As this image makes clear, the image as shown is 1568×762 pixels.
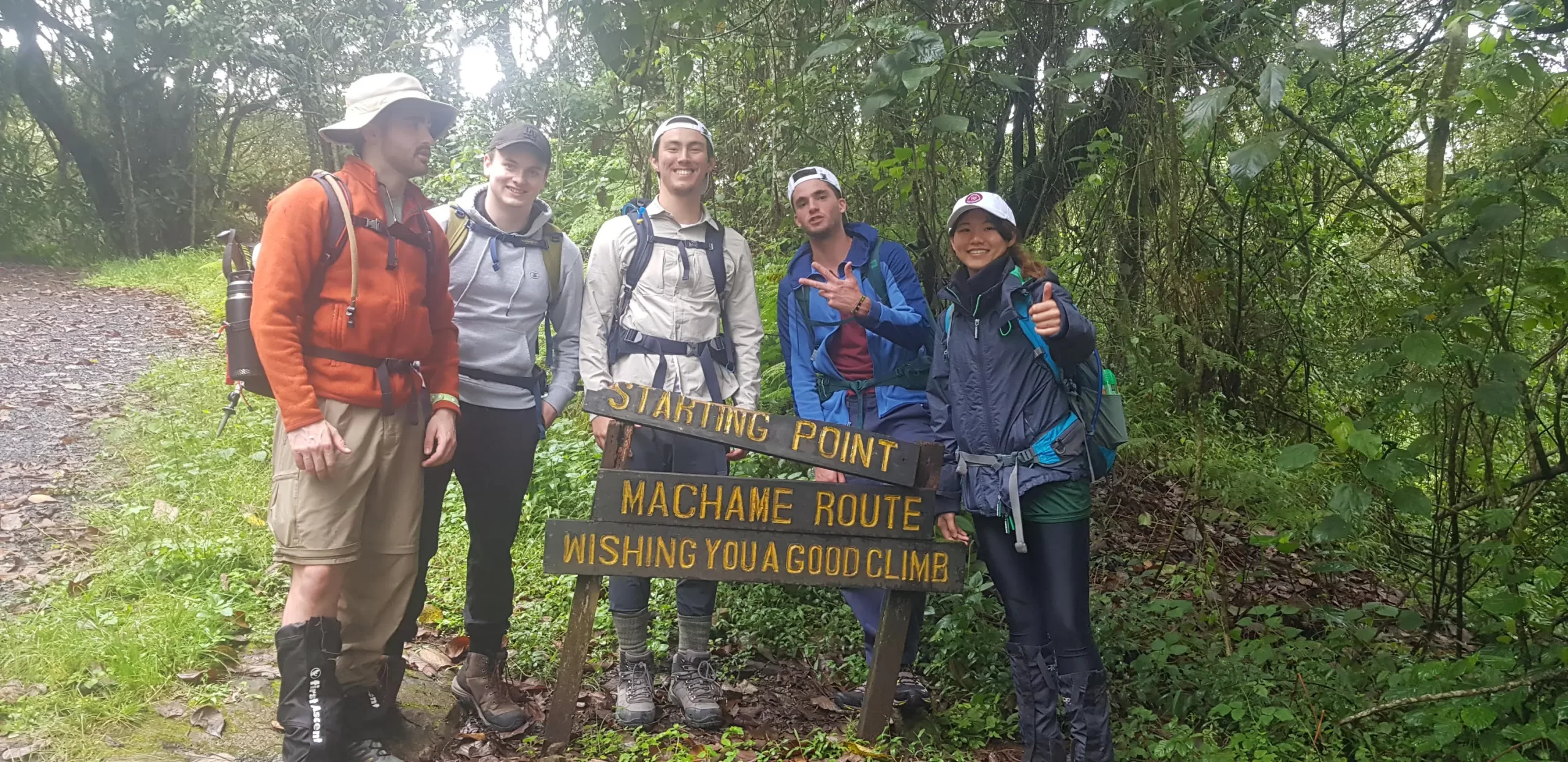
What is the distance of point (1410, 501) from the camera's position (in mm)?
3287

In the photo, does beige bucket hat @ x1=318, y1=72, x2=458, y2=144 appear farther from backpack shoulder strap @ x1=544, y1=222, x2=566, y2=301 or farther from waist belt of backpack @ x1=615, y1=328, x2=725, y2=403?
waist belt of backpack @ x1=615, y1=328, x2=725, y2=403

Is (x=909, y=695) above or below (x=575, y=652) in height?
below

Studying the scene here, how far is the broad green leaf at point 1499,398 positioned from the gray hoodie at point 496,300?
3.37 m

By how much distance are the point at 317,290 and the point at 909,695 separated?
281cm

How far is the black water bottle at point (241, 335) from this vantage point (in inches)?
118

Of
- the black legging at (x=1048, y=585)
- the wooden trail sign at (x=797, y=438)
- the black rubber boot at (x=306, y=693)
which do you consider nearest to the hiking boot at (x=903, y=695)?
the black legging at (x=1048, y=585)

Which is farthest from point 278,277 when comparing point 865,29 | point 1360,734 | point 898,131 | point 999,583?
point 1360,734

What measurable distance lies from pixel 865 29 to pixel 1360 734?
11.4 ft

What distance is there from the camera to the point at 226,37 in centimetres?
1866

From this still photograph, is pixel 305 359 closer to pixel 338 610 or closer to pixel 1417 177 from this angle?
pixel 338 610

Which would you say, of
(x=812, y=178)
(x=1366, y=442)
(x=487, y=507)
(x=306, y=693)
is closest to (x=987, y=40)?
(x=812, y=178)

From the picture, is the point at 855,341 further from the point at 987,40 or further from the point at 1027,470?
the point at 987,40

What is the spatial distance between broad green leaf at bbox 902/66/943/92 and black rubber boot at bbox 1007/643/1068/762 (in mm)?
2067

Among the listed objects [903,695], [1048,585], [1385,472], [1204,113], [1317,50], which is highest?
[1317,50]
